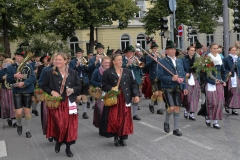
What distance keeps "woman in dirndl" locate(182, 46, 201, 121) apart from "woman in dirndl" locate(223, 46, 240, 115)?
86cm

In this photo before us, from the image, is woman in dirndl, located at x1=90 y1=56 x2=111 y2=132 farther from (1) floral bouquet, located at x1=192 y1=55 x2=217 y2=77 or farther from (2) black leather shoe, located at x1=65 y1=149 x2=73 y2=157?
(1) floral bouquet, located at x1=192 y1=55 x2=217 y2=77

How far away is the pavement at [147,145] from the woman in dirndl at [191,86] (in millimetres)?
445

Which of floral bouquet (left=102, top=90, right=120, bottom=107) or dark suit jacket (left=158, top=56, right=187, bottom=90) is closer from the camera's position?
floral bouquet (left=102, top=90, right=120, bottom=107)

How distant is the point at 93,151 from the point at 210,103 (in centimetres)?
312

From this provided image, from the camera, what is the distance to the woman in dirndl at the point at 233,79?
9.55 metres

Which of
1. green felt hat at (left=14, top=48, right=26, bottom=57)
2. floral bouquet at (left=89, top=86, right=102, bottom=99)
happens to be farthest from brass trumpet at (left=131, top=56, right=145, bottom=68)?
green felt hat at (left=14, top=48, right=26, bottom=57)

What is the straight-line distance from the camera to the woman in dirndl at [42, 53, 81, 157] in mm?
6434

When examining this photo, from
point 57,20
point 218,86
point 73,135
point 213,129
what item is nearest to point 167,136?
point 213,129

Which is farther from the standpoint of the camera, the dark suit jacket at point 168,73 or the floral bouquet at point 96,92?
the floral bouquet at point 96,92

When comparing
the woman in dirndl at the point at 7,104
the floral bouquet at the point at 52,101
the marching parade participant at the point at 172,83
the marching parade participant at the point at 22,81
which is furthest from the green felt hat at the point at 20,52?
the marching parade participant at the point at 172,83

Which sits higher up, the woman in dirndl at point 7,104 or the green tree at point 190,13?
the green tree at point 190,13

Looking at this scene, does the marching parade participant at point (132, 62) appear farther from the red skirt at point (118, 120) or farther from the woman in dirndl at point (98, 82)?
the red skirt at point (118, 120)

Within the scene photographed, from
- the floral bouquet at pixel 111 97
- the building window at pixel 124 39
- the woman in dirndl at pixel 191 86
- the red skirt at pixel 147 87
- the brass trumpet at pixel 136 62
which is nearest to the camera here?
the floral bouquet at pixel 111 97

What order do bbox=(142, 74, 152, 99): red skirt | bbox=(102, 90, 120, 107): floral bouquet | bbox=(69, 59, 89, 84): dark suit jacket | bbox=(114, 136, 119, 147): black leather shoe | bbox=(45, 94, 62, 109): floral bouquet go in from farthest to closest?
bbox=(142, 74, 152, 99): red skirt, bbox=(69, 59, 89, 84): dark suit jacket, bbox=(114, 136, 119, 147): black leather shoe, bbox=(102, 90, 120, 107): floral bouquet, bbox=(45, 94, 62, 109): floral bouquet
